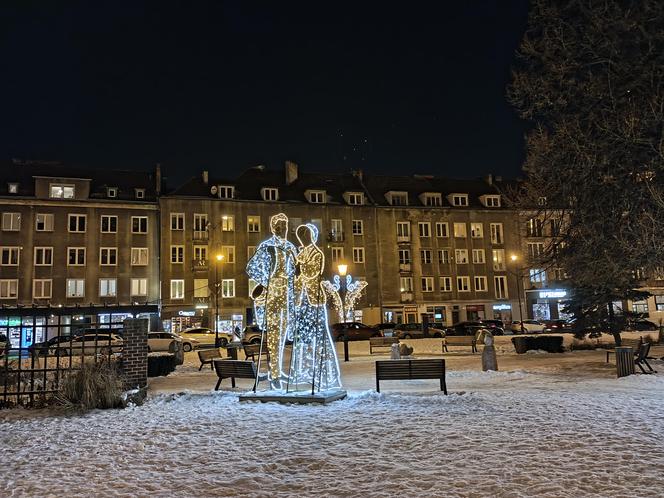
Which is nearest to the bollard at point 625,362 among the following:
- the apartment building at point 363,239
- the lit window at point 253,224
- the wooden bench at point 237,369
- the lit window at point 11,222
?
the wooden bench at point 237,369

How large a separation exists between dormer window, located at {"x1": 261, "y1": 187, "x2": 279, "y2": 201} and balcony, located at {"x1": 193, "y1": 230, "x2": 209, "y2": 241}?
6.67m

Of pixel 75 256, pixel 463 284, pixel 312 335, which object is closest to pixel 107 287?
pixel 75 256

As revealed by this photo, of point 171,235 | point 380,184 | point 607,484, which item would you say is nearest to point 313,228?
point 607,484

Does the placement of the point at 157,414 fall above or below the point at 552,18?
below

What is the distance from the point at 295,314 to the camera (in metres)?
14.1

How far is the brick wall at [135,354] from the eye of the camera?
13961 millimetres

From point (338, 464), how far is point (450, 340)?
20.5 m

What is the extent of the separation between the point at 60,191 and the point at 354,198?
26880 millimetres

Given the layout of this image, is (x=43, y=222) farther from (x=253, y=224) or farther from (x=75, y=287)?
(x=253, y=224)

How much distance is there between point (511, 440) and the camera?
8195 mm

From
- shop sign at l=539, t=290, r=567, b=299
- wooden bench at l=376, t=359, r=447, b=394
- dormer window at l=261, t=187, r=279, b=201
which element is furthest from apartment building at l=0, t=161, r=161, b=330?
shop sign at l=539, t=290, r=567, b=299

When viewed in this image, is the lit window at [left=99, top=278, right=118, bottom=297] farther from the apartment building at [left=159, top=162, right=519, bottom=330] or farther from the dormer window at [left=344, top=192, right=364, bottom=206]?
the dormer window at [left=344, top=192, right=364, bottom=206]

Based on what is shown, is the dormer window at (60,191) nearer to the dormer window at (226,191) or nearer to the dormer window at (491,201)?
the dormer window at (226,191)

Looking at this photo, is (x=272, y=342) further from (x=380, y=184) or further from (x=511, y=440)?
(x=380, y=184)
